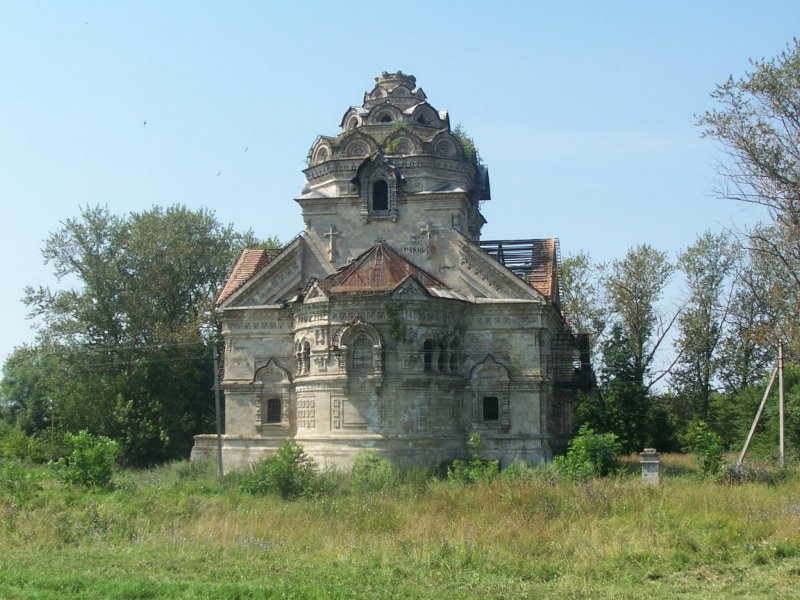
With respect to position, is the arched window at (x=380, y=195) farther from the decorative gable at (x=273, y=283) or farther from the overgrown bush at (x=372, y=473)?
the overgrown bush at (x=372, y=473)

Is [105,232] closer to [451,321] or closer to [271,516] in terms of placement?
[451,321]

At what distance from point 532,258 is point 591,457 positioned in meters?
8.23

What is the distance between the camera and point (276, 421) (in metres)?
30.9

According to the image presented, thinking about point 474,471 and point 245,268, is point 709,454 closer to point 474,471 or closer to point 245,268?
point 474,471

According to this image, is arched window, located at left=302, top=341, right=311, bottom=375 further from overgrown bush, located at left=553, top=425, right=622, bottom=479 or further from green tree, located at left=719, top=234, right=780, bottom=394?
green tree, located at left=719, top=234, right=780, bottom=394

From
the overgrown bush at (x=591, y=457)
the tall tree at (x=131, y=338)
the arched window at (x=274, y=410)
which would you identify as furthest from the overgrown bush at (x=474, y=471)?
Answer: the tall tree at (x=131, y=338)

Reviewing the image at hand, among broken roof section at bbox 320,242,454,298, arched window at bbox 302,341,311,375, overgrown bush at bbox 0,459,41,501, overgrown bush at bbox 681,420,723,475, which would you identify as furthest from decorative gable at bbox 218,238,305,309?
overgrown bush at bbox 681,420,723,475

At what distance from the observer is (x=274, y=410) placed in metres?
31.0

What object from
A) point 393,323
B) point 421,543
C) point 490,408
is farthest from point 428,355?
point 421,543

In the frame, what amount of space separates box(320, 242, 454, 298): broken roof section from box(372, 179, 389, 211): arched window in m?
1.55

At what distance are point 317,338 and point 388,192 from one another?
5.76 metres

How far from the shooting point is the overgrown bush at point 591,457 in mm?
25594

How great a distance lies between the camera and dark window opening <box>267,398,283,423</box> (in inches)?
1216

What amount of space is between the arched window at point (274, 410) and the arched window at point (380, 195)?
23.3 feet
